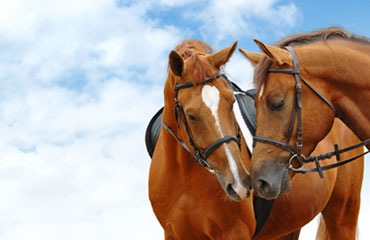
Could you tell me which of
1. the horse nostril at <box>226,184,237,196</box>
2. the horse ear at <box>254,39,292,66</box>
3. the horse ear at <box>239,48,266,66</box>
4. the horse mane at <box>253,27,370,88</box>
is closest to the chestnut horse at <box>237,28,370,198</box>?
the horse ear at <box>254,39,292,66</box>

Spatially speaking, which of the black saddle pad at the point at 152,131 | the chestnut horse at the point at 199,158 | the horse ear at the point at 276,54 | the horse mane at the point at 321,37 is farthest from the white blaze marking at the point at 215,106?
the black saddle pad at the point at 152,131

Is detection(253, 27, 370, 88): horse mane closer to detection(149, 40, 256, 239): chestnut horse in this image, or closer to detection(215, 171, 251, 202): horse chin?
detection(149, 40, 256, 239): chestnut horse

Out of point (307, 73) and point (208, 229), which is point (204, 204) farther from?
point (307, 73)

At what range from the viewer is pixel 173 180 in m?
6.00

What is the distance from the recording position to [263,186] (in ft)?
17.7

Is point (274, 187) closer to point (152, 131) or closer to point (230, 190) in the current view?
point (230, 190)

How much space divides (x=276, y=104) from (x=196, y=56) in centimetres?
99

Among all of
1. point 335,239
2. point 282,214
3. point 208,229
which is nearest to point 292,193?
point 282,214

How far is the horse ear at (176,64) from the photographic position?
17.9ft

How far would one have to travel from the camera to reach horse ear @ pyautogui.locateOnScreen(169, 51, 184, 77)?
17.9 feet

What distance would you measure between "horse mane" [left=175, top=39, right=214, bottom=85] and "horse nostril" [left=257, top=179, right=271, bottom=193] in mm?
1196

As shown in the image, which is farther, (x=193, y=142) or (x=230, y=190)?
(x=193, y=142)

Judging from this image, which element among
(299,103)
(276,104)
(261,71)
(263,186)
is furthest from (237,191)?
(261,71)

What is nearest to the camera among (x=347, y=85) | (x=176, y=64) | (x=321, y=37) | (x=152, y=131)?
(x=176, y=64)
